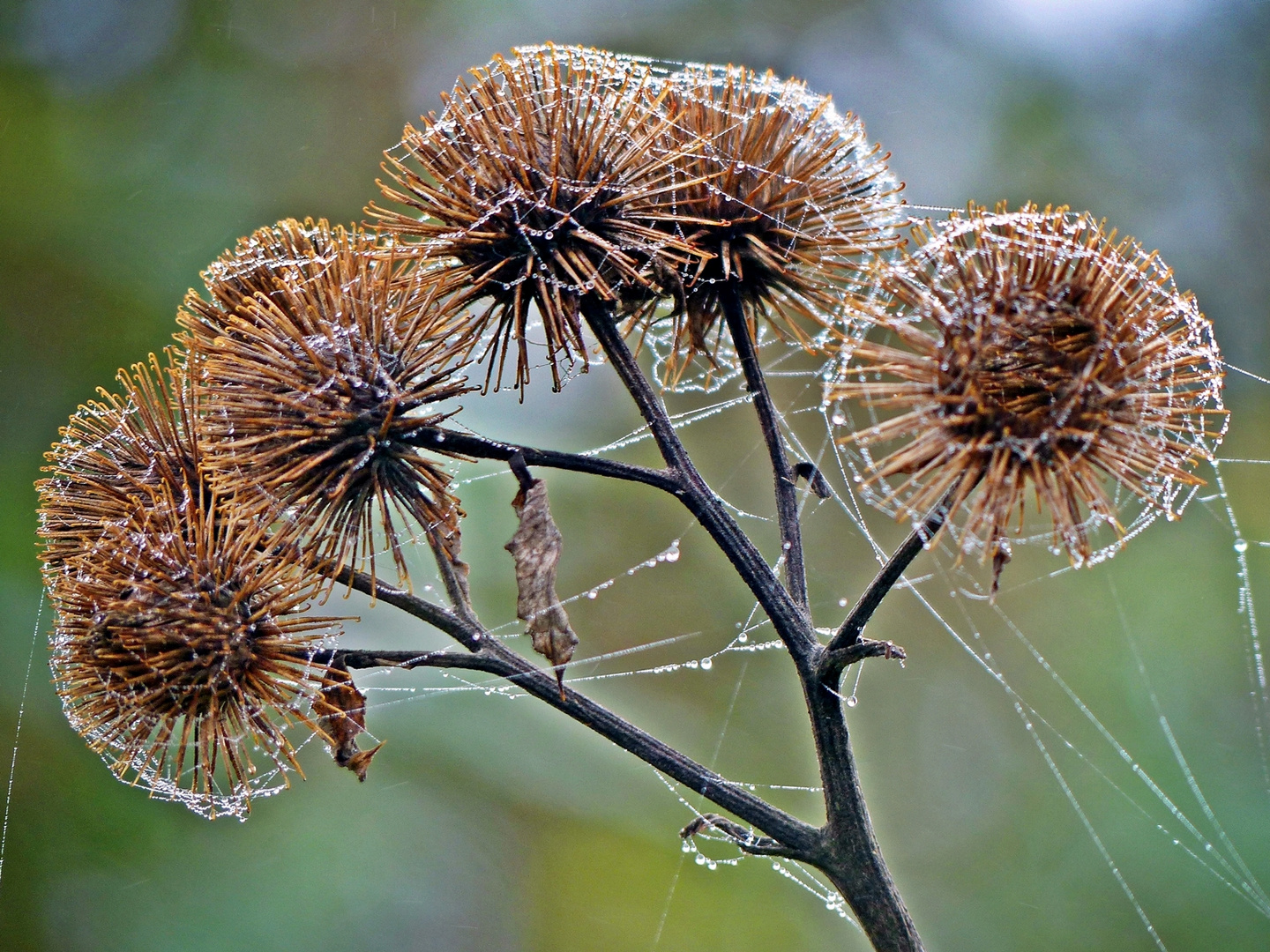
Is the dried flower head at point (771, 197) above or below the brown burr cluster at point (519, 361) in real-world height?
above

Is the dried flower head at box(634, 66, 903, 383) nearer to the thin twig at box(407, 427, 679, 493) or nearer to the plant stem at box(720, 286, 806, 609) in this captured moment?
the plant stem at box(720, 286, 806, 609)

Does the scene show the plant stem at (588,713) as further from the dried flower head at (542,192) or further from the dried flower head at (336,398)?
the dried flower head at (542,192)

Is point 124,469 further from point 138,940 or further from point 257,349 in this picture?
point 138,940

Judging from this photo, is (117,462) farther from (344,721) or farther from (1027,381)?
(1027,381)

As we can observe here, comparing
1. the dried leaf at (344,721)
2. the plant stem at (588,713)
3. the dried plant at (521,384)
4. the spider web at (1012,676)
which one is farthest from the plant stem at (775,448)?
the spider web at (1012,676)

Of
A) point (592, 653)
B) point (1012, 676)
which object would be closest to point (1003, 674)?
point (1012, 676)

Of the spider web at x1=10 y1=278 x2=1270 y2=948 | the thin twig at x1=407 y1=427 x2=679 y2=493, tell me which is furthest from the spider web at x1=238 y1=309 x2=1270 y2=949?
the thin twig at x1=407 y1=427 x2=679 y2=493
